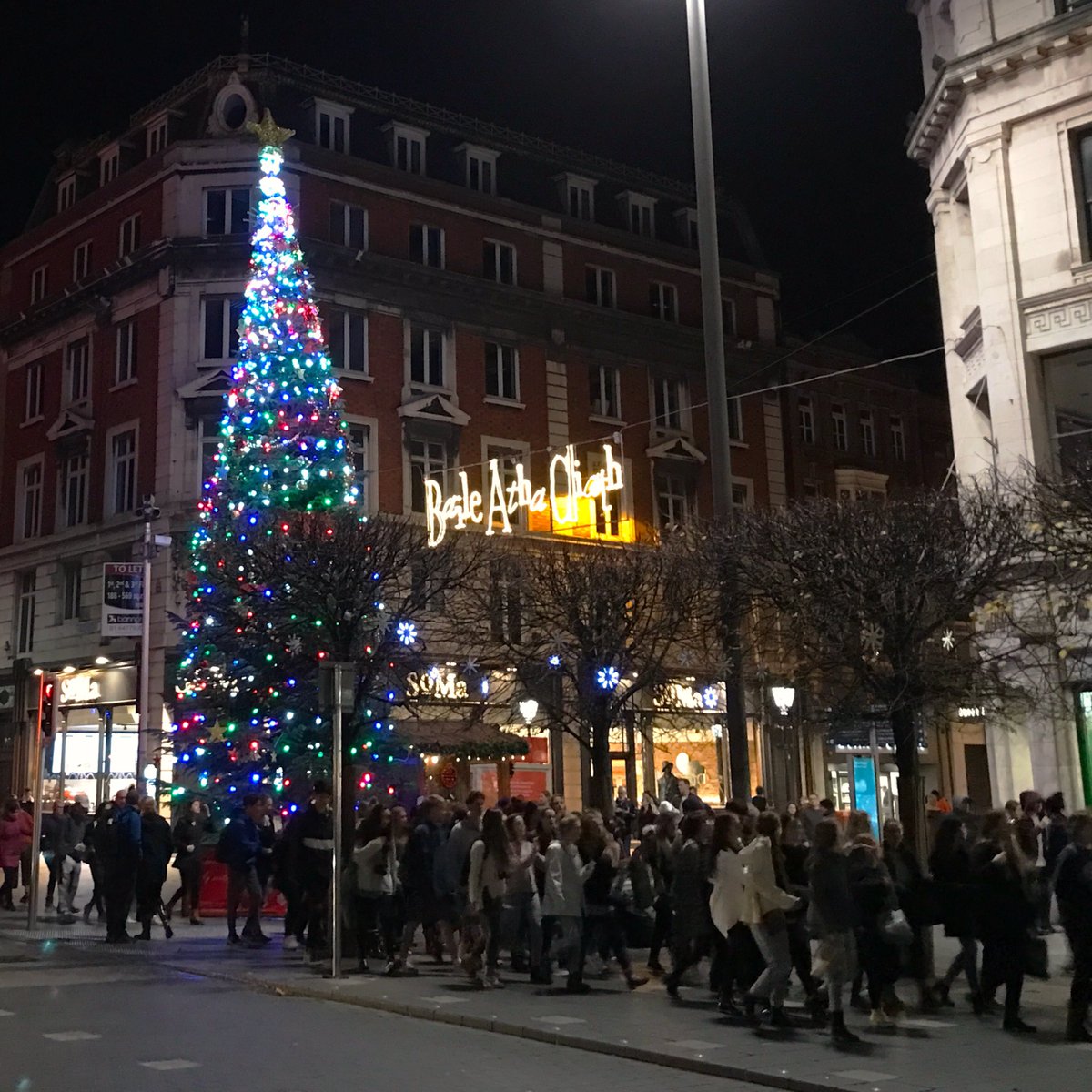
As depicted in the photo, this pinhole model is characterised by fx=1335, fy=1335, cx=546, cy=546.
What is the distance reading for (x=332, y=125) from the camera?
37500 mm

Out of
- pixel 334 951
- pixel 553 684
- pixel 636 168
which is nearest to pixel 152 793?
pixel 553 684

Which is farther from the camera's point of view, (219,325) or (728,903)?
(219,325)

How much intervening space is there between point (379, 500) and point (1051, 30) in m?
20.1

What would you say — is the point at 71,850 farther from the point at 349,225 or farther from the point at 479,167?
the point at 479,167

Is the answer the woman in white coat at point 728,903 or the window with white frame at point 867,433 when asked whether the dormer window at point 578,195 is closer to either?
the window with white frame at point 867,433

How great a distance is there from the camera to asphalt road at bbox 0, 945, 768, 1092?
8.91 meters

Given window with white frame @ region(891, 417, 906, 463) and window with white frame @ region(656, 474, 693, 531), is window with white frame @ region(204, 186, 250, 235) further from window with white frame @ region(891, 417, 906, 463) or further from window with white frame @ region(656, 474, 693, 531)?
window with white frame @ region(891, 417, 906, 463)

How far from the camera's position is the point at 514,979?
1412cm

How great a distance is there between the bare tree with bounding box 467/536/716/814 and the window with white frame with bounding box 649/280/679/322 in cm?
1863

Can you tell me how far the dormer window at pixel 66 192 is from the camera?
134 feet

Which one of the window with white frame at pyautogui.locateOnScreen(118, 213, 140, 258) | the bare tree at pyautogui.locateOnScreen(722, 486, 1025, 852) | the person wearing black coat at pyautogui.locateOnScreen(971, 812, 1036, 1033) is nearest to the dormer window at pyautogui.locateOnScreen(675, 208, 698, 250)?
the window with white frame at pyautogui.locateOnScreen(118, 213, 140, 258)

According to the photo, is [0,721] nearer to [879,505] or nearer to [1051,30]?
[879,505]

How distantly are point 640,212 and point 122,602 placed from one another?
2356 cm

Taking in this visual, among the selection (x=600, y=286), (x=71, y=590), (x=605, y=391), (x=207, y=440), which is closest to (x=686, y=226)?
(x=600, y=286)
